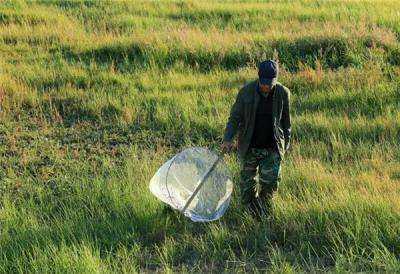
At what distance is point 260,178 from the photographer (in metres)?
5.12

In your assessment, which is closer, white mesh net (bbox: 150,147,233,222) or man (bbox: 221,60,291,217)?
man (bbox: 221,60,291,217)

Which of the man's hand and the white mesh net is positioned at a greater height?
the man's hand

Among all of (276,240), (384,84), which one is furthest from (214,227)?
(384,84)

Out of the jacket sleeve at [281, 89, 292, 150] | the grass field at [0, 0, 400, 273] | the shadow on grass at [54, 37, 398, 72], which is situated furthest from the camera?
the shadow on grass at [54, 37, 398, 72]

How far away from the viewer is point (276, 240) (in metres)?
4.89

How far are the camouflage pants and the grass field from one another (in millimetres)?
147

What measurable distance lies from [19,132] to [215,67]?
3568 millimetres

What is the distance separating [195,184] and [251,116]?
3.35 feet

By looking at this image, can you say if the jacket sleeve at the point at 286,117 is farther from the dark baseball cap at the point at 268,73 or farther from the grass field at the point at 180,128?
the grass field at the point at 180,128

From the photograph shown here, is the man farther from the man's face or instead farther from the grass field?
the grass field

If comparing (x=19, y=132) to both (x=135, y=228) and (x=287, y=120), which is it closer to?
(x=135, y=228)

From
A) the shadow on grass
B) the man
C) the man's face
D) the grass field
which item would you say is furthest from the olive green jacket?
the shadow on grass

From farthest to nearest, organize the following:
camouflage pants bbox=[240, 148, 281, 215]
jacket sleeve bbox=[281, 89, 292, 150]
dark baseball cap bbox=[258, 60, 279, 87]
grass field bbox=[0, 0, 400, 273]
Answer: camouflage pants bbox=[240, 148, 281, 215], jacket sleeve bbox=[281, 89, 292, 150], grass field bbox=[0, 0, 400, 273], dark baseball cap bbox=[258, 60, 279, 87]

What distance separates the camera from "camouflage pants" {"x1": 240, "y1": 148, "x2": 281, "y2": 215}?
5.03m
